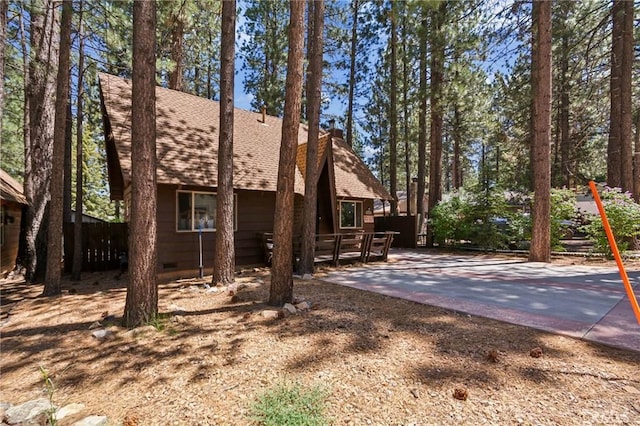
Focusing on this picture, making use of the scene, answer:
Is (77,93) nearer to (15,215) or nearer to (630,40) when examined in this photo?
(15,215)

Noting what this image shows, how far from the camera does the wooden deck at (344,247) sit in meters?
9.70

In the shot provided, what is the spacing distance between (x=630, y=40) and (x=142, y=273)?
1598 cm

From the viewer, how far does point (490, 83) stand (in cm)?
1656

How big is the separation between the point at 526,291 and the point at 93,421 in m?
6.81

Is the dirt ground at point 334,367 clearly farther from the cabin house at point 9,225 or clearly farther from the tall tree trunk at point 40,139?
the cabin house at point 9,225

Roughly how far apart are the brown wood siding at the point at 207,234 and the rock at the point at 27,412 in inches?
239

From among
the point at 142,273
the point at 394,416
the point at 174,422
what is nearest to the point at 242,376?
the point at 174,422

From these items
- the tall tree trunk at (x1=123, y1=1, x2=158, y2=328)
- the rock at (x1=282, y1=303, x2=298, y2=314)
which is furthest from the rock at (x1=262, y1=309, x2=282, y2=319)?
the tall tree trunk at (x1=123, y1=1, x2=158, y2=328)

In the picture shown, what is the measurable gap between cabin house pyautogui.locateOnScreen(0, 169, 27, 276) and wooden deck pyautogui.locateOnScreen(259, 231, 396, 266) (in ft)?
23.4

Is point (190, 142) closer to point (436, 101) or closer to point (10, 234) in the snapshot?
point (10, 234)

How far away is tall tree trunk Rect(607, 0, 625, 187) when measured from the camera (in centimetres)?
1189

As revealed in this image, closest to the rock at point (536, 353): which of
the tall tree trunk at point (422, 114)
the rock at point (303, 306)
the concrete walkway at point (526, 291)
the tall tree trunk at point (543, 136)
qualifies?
the concrete walkway at point (526, 291)

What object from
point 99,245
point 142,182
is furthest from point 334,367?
point 99,245

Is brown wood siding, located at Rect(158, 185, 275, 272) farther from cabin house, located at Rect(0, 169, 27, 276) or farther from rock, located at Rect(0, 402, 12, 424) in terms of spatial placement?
rock, located at Rect(0, 402, 12, 424)
